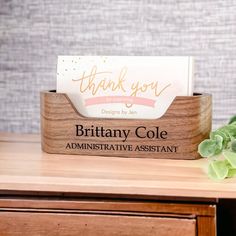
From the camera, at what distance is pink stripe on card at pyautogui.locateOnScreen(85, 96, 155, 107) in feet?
2.83

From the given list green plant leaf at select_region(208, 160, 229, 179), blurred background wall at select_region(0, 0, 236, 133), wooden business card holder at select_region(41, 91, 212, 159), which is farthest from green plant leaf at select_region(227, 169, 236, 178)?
blurred background wall at select_region(0, 0, 236, 133)

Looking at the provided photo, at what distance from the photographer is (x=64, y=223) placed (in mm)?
707

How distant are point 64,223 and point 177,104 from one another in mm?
283

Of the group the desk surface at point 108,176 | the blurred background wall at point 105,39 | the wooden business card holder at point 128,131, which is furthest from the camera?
the blurred background wall at point 105,39

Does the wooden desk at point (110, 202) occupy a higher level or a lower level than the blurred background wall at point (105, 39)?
lower

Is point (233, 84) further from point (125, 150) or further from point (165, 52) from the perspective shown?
point (125, 150)

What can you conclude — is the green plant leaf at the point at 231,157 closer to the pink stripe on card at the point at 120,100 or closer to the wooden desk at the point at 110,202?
the wooden desk at the point at 110,202

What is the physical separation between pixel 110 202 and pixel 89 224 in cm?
5

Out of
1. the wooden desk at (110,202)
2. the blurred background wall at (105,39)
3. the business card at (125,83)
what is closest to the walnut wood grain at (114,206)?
the wooden desk at (110,202)

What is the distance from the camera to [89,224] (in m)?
0.70

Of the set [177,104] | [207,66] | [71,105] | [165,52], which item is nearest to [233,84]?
[207,66]

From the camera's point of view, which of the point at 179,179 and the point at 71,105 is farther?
the point at 71,105

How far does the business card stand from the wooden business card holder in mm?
28

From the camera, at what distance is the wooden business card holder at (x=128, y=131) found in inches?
32.4
